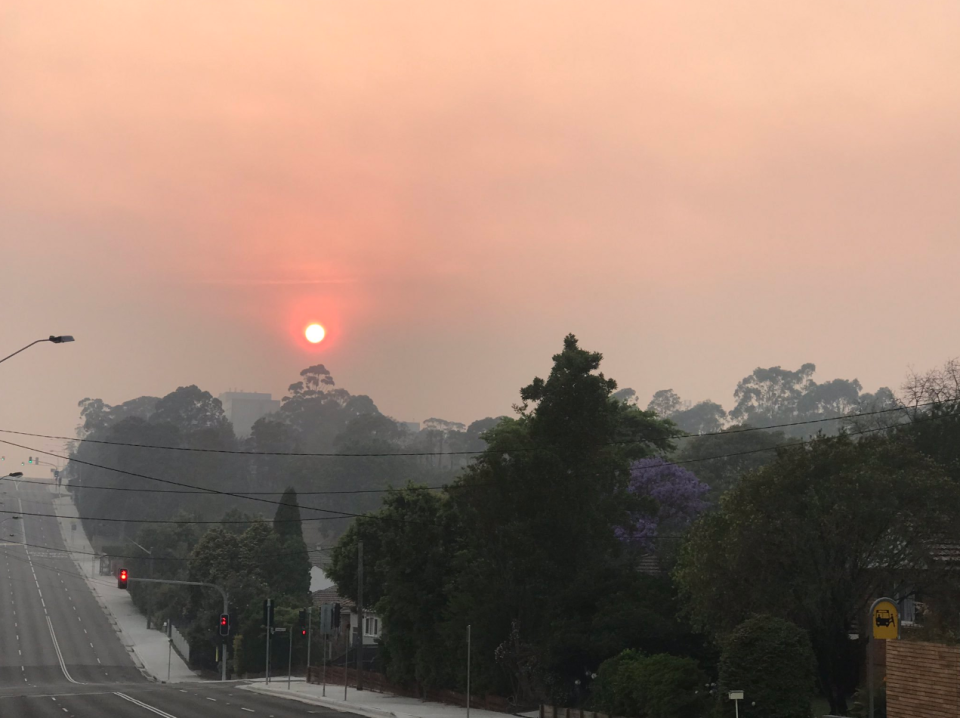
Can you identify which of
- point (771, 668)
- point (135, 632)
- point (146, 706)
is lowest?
point (135, 632)

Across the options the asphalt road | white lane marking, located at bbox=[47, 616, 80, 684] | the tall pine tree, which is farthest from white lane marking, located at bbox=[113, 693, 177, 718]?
the tall pine tree

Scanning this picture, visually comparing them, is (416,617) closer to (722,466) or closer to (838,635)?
(838,635)

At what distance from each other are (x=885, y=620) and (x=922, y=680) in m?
1.69

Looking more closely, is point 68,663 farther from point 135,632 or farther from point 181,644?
point 135,632

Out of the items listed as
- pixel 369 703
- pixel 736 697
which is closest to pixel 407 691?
pixel 369 703

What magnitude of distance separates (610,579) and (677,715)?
1082 centimetres

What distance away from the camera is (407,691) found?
5678 cm

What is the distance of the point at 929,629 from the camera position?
33562 millimetres

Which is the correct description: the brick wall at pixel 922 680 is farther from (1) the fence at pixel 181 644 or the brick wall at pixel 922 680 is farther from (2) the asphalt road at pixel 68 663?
(1) the fence at pixel 181 644

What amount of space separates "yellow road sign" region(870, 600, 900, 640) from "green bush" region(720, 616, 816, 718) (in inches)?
168

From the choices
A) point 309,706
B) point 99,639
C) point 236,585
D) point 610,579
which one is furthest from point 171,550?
point 610,579

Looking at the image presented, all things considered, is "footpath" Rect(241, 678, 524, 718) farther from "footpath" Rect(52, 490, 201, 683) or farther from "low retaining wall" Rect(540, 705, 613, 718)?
"footpath" Rect(52, 490, 201, 683)

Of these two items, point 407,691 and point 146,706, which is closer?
point 146,706

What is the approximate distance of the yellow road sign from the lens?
2887 centimetres
